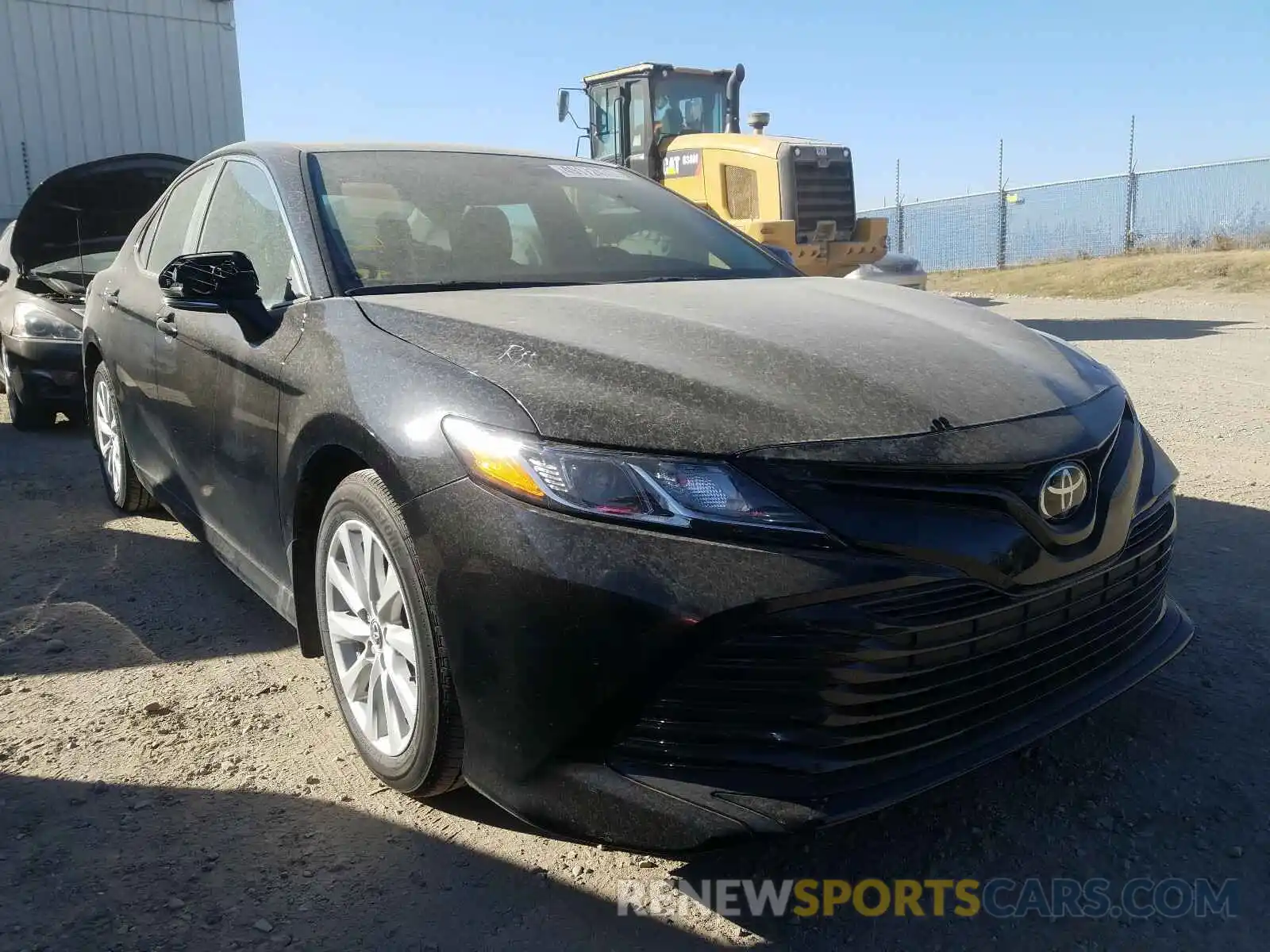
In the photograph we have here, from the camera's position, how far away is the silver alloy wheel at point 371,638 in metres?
2.28

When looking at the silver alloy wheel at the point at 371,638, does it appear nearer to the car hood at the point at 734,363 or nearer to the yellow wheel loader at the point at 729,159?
the car hood at the point at 734,363

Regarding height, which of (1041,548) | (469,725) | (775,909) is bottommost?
(775,909)

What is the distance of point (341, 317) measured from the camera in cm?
256

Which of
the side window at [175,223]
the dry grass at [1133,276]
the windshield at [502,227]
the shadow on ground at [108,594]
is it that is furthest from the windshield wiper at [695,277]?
the dry grass at [1133,276]

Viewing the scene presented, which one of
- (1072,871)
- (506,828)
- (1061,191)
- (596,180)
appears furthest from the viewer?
(1061,191)

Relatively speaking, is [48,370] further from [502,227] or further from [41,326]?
[502,227]

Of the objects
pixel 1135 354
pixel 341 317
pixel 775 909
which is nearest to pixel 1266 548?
pixel 775 909

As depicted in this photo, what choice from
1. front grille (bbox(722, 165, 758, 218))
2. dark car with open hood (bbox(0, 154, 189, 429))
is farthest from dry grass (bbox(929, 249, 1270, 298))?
dark car with open hood (bbox(0, 154, 189, 429))

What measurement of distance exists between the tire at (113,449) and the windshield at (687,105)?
811cm

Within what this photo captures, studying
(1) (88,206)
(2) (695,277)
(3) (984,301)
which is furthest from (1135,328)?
(1) (88,206)

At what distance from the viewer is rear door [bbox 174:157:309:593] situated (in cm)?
275

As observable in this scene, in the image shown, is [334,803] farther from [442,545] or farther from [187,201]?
[187,201]

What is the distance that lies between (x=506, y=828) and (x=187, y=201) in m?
2.85

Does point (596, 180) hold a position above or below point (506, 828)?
above
